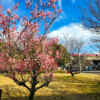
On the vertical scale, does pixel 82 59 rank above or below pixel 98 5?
below

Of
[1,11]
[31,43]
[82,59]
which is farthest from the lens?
[82,59]

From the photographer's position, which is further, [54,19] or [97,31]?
[97,31]

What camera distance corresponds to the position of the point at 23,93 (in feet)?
31.1

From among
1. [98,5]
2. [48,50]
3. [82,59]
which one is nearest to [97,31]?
[98,5]

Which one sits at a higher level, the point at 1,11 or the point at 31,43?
the point at 1,11

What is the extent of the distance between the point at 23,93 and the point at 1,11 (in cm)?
591

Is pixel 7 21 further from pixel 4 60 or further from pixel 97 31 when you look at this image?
pixel 97 31

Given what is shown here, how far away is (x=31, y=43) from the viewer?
622cm

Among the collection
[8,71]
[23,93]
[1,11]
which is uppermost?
[1,11]

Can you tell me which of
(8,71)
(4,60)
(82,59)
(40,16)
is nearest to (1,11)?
(40,16)

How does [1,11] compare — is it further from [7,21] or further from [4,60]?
[4,60]

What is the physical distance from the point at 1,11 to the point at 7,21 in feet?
1.54

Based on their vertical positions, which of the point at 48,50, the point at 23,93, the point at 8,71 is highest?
the point at 48,50

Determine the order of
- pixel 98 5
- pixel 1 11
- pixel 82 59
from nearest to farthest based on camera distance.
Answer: pixel 1 11 → pixel 98 5 → pixel 82 59
